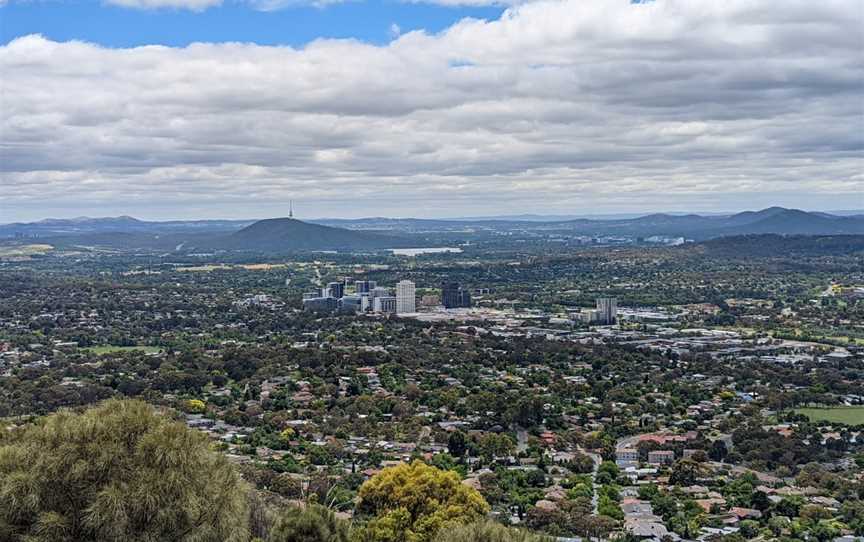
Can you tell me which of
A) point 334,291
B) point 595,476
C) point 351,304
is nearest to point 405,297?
point 351,304

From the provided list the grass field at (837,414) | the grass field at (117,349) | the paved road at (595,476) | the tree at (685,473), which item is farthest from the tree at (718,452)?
the grass field at (117,349)

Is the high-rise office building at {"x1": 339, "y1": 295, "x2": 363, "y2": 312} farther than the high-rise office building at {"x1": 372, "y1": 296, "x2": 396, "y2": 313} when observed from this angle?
No

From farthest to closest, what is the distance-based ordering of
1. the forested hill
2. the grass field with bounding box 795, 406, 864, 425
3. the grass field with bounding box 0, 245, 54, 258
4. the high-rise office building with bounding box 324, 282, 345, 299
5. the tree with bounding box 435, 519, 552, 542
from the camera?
the grass field with bounding box 0, 245, 54, 258
the forested hill
the high-rise office building with bounding box 324, 282, 345, 299
the grass field with bounding box 795, 406, 864, 425
the tree with bounding box 435, 519, 552, 542

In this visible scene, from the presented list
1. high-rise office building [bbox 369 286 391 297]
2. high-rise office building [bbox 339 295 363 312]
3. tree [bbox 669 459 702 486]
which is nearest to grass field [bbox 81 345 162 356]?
high-rise office building [bbox 339 295 363 312]

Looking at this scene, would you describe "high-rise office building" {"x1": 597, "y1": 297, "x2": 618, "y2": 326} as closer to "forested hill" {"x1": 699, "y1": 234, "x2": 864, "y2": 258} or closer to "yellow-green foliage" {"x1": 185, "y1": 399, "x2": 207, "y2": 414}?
"yellow-green foliage" {"x1": 185, "y1": 399, "x2": 207, "y2": 414}

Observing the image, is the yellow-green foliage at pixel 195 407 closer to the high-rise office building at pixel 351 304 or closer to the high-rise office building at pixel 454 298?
the high-rise office building at pixel 351 304

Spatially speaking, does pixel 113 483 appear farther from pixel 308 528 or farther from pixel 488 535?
pixel 488 535
